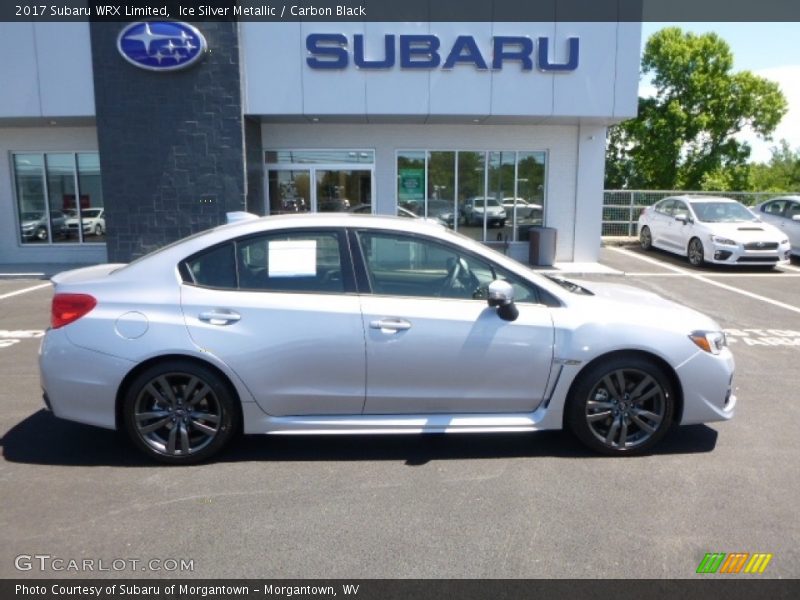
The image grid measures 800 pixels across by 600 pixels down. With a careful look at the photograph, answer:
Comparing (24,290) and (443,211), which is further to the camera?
(443,211)

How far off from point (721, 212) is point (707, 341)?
12.2 meters

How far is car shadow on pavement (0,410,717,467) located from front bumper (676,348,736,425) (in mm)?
312

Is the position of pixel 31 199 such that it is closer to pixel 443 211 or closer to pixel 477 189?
pixel 443 211

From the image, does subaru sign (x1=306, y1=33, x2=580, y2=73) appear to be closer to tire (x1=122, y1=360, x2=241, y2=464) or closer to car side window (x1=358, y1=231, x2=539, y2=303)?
car side window (x1=358, y1=231, x2=539, y2=303)

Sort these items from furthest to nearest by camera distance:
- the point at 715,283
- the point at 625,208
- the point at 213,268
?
the point at 625,208 < the point at 715,283 < the point at 213,268

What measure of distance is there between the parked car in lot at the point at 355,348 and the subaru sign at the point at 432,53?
9.17m

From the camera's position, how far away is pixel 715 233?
13.6 metres

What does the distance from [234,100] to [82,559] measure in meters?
10.8

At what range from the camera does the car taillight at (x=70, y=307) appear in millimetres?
3830

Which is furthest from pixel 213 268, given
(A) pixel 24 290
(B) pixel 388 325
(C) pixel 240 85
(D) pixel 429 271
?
(C) pixel 240 85

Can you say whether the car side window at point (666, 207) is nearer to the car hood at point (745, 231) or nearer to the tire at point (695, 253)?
the tire at point (695, 253)

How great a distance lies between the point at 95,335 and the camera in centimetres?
378

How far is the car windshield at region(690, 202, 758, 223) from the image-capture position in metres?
14.3
